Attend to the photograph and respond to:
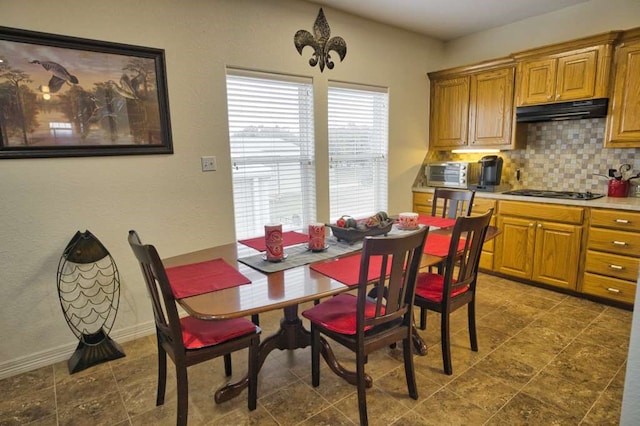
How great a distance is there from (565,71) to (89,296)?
4150 millimetres

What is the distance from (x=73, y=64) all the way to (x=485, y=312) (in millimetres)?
3378

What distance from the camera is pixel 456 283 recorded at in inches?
83.6

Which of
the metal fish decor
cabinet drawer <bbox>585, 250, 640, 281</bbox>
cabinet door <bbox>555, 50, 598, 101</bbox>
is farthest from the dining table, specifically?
cabinet door <bbox>555, 50, 598, 101</bbox>

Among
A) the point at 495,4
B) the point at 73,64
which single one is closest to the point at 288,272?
the point at 73,64

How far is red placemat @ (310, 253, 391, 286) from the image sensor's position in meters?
1.61

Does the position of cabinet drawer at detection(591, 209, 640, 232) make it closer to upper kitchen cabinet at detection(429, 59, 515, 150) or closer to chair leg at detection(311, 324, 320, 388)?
upper kitchen cabinet at detection(429, 59, 515, 150)

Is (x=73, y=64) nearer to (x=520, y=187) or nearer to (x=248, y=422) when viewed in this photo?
(x=248, y=422)

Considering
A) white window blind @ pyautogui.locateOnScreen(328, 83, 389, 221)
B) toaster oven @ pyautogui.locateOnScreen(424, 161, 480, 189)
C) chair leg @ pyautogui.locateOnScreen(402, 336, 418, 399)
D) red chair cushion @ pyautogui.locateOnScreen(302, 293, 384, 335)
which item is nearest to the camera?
red chair cushion @ pyautogui.locateOnScreen(302, 293, 384, 335)

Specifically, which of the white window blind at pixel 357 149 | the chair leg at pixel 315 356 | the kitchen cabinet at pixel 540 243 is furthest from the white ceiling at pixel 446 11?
the chair leg at pixel 315 356

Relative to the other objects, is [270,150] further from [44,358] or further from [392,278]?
[44,358]

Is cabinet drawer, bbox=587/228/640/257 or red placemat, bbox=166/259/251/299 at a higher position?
red placemat, bbox=166/259/251/299

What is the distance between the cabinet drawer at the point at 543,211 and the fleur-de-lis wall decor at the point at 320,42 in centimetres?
213

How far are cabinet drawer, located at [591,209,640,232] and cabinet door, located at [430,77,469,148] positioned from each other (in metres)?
1.48

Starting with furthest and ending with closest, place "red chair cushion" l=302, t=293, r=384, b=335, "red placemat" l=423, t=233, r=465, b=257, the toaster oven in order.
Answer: the toaster oven → "red placemat" l=423, t=233, r=465, b=257 → "red chair cushion" l=302, t=293, r=384, b=335
